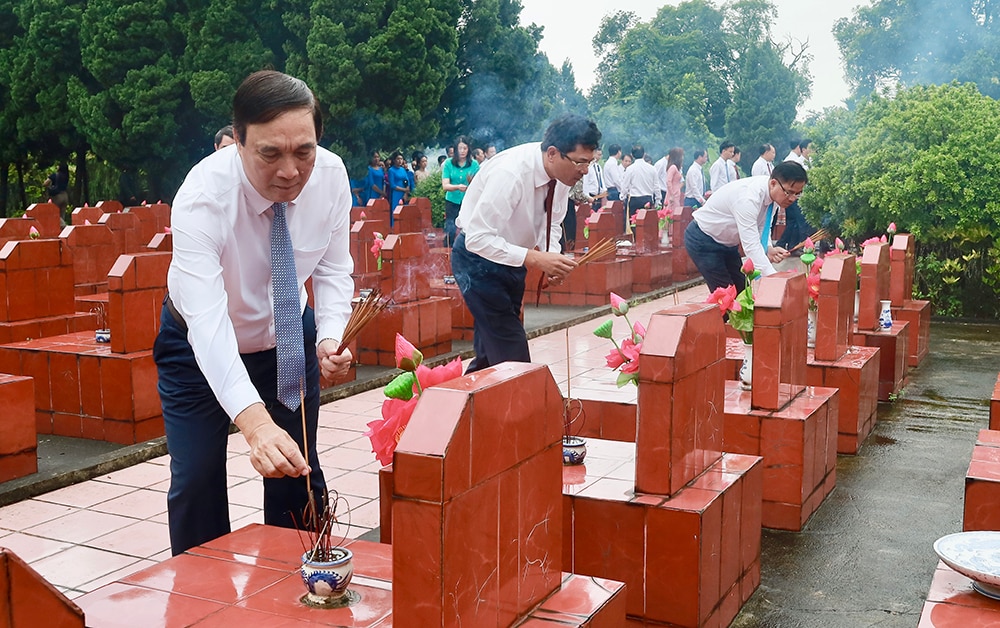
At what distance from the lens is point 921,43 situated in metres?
39.0

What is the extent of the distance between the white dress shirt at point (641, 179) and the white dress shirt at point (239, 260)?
45.7 feet

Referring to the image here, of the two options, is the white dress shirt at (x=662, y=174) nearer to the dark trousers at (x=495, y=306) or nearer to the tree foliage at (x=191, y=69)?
the tree foliage at (x=191, y=69)

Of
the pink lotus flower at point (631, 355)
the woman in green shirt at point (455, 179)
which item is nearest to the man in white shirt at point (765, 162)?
the woman in green shirt at point (455, 179)

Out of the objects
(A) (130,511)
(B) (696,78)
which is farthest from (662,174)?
(B) (696,78)

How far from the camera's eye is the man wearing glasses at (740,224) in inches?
254

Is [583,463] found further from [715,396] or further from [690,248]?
[690,248]

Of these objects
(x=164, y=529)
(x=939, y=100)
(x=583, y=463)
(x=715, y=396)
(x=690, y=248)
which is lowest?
(x=164, y=529)

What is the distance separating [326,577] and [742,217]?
474 centimetres

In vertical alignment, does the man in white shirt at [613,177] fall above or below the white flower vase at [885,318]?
above

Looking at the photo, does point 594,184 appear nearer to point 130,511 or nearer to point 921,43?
point 130,511

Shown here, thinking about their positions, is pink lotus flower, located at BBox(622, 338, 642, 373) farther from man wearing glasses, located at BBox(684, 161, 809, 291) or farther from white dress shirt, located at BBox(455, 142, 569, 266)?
man wearing glasses, located at BBox(684, 161, 809, 291)

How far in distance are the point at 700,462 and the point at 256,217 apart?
5.50 feet

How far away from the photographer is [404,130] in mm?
20453

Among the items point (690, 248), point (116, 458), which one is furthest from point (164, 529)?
point (690, 248)
